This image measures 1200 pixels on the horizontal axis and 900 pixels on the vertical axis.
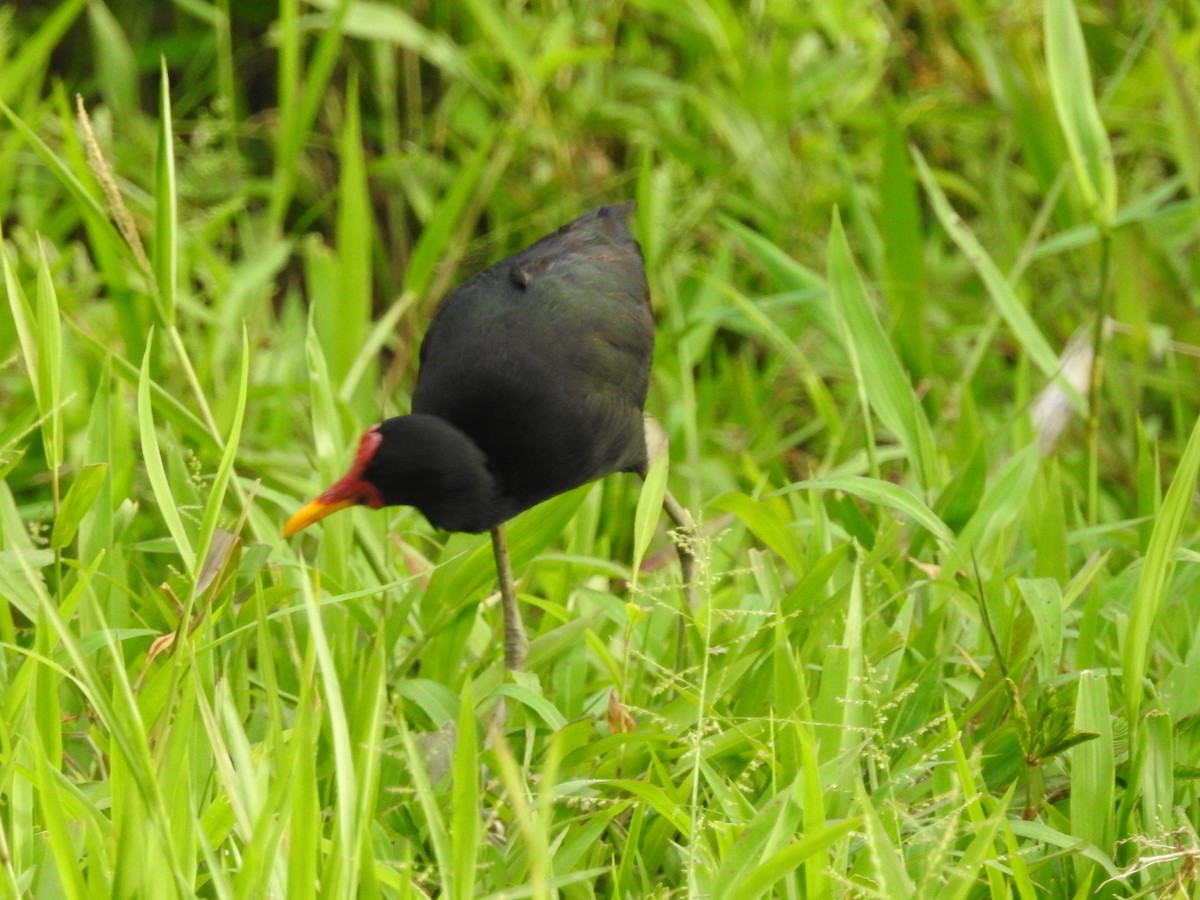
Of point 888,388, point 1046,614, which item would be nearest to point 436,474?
point 888,388

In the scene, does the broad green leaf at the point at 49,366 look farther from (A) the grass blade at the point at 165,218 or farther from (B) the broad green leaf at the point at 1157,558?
(B) the broad green leaf at the point at 1157,558

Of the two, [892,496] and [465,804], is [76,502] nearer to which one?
[465,804]

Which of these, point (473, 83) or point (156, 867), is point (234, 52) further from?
point (156, 867)

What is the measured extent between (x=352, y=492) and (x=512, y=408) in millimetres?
307

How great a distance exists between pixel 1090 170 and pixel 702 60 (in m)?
2.16

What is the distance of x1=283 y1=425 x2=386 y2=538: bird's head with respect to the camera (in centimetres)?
235

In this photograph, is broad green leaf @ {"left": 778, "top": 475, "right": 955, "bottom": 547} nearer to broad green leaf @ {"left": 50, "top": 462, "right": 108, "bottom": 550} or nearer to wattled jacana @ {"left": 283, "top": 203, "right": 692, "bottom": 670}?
wattled jacana @ {"left": 283, "top": 203, "right": 692, "bottom": 670}

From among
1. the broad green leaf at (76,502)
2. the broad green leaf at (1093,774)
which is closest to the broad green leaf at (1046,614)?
the broad green leaf at (1093,774)

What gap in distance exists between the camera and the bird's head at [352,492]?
2346mm

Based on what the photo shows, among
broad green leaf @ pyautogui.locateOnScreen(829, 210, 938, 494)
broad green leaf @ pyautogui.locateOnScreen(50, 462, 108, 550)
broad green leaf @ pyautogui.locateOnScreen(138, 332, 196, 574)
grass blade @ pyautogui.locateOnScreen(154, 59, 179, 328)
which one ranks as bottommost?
broad green leaf @ pyautogui.locateOnScreen(829, 210, 938, 494)

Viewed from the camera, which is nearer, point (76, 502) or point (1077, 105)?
point (76, 502)

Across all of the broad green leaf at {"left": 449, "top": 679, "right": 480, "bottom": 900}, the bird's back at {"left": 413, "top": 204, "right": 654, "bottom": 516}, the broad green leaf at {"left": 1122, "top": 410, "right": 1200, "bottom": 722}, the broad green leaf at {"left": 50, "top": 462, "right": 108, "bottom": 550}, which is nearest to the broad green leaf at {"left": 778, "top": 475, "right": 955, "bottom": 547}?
the broad green leaf at {"left": 1122, "top": 410, "right": 1200, "bottom": 722}

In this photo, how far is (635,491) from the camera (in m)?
3.61

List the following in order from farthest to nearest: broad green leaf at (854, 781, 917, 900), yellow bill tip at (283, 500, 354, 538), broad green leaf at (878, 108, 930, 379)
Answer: broad green leaf at (878, 108, 930, 379) < yellow bill tip at (283, 500, 354, 538) < broad green leaf at (854, 781, 917, 900)
